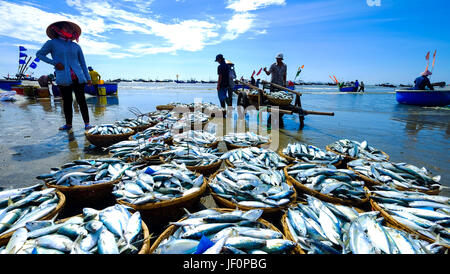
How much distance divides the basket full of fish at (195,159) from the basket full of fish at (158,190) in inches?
14.0

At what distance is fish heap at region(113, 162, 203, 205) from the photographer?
2.21 meters

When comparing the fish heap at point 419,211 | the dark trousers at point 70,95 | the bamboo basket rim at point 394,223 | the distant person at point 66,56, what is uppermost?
the distant person at point 66,56

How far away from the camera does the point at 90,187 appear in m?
2.39

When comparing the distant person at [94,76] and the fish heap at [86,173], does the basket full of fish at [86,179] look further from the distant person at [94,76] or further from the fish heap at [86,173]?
the distant person at [94,76]

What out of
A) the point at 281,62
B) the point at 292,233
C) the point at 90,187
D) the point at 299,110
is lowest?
the point at 292,233

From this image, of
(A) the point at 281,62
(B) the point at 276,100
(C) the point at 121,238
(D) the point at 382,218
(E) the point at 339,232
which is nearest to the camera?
(C) the point at 121,238

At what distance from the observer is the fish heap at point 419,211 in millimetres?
1787

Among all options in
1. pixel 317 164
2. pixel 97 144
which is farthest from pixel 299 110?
pixel 97 144

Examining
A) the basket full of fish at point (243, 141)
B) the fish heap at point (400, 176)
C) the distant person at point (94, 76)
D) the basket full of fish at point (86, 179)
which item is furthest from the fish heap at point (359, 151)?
the distant person at point (94, 76)

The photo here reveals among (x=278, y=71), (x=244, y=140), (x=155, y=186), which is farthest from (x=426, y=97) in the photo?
(x=155, y=186)

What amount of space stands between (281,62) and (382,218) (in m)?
8.37

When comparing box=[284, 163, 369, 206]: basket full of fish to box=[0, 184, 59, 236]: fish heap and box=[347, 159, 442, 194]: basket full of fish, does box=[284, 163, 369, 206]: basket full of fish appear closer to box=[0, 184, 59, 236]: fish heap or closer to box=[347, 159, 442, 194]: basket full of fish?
box=[347, 159, 442, 194]: basket full of fish

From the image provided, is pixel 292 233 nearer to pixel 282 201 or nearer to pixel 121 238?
pixel 282 201

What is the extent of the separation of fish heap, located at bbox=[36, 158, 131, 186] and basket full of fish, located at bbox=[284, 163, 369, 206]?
2.51 meters
